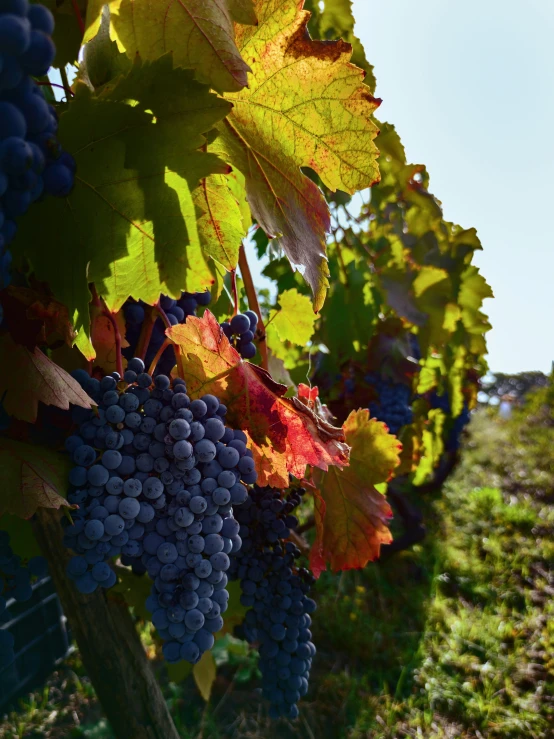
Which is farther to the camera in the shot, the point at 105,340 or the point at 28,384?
the point at 105,340

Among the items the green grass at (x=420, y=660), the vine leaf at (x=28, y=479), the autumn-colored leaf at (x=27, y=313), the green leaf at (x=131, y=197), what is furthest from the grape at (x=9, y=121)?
the green grass at (x=420, y=660)

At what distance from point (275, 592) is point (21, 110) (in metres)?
0.85

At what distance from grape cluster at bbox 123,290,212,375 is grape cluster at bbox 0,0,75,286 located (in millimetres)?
315

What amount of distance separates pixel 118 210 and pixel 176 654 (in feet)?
1.65

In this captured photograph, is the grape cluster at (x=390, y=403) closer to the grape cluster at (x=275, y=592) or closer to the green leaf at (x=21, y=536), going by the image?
the grape cluster at (x=275, y=592)

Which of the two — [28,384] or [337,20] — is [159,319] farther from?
[337,20]

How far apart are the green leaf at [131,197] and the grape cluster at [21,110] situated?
7 centimetres

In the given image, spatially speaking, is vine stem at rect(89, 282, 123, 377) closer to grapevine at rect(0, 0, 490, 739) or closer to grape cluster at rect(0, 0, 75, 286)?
grapevine at rect(0, 0, 490, 739)

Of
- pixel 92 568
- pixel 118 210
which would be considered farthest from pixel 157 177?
pixel 92 568

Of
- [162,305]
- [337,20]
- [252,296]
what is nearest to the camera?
[162,305]

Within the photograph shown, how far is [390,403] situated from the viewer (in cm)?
236

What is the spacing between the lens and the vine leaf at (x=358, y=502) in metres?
0.96

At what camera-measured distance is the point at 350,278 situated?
1.95m

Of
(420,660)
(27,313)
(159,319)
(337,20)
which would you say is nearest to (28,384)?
(27,313)
